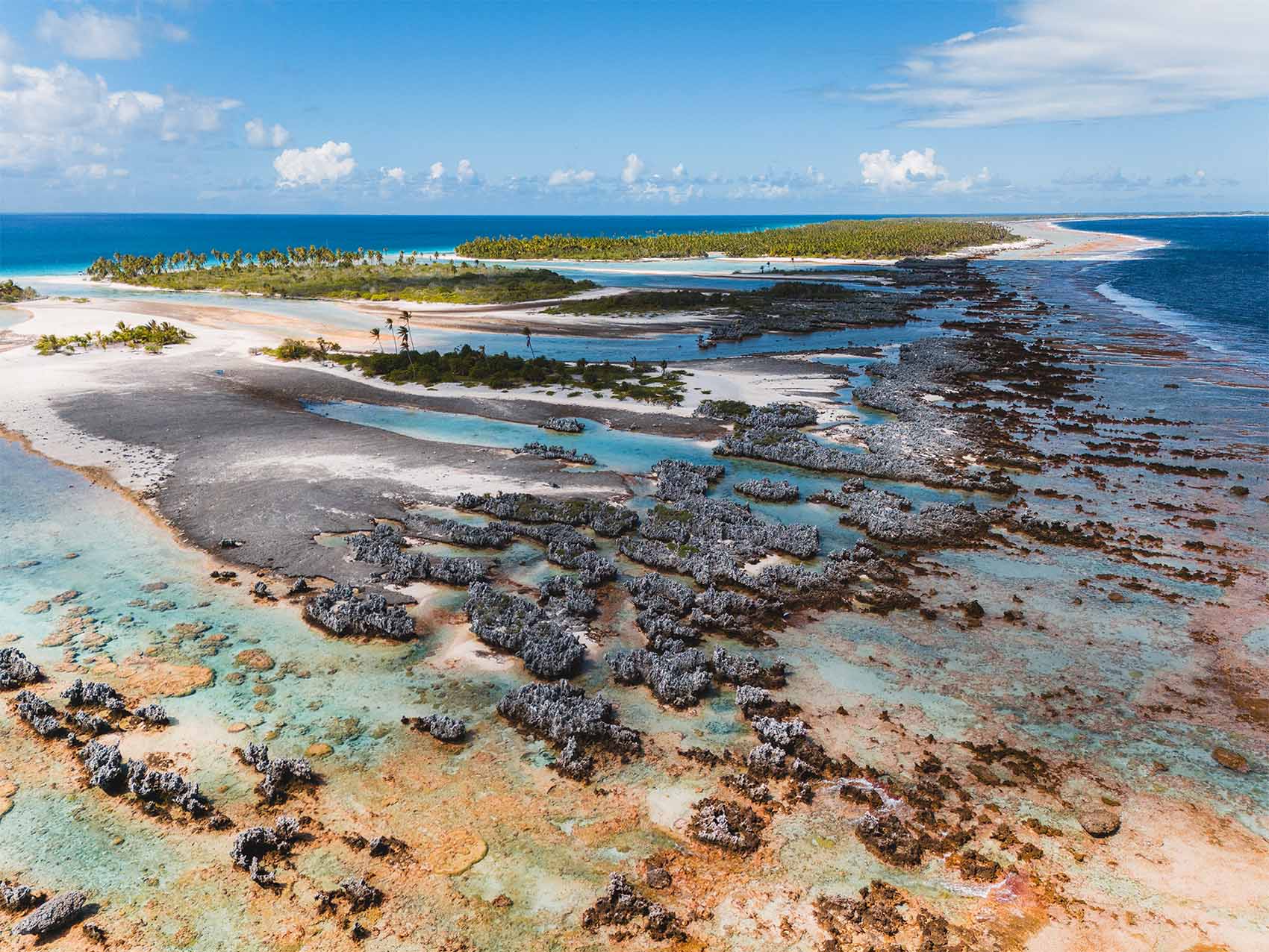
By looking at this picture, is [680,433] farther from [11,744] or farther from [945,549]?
[11,744]

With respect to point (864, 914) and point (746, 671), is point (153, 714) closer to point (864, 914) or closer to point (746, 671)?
point (746, 671)

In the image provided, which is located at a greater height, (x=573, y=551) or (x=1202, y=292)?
(x=1202, y=292)

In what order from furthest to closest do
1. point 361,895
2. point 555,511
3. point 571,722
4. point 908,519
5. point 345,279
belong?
point 345,279 < point 908,519 < point 555,511 < point 571,722 < point 361,895

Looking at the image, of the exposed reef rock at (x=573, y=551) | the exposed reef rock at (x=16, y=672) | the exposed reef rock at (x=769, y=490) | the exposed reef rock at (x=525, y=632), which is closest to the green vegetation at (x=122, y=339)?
the exposed reef rock at (x=573, y=551)

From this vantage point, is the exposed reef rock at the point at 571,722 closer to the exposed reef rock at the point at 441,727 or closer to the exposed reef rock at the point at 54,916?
the exposed reef rock at the point at 441,727

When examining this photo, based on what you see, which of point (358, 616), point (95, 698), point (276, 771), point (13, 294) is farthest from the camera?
point (13, 294)

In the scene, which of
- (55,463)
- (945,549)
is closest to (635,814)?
(945,549)

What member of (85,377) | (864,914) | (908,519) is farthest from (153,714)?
(85,377)
